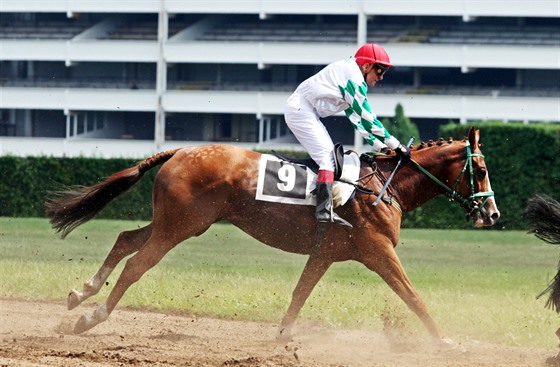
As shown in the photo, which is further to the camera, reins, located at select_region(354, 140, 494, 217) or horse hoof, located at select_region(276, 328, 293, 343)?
horse hoof, located at select_region(276, 328, 293, 343)

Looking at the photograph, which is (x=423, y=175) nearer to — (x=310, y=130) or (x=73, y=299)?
(x=310, y=130)

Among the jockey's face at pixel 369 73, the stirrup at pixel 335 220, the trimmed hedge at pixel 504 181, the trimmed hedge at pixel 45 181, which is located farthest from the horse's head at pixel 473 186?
the trimmed hedge at pixel 45 181

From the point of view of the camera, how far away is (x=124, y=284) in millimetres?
9102

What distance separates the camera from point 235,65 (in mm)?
Result: 54625

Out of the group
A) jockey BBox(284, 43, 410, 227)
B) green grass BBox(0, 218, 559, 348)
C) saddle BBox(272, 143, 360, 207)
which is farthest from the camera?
green grass BBox(0, 218, 559, 348)

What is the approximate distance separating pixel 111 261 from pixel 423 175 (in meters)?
2.78

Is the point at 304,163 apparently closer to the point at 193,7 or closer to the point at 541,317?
the point at 541,317

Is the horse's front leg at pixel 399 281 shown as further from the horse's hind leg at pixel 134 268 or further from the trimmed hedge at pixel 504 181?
the trimmed hedge at pixel 504 181

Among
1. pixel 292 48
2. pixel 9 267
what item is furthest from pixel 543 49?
pixel 9 267

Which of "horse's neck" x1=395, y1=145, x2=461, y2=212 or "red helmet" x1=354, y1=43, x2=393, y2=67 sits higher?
"red helmet" x1=354, y1=43, x2=393, y2=67

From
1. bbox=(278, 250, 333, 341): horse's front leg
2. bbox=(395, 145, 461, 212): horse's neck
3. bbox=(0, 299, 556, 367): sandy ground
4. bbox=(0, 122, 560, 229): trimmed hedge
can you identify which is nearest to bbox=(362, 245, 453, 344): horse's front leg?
bbox=(0, 299, 556, 367): sandy ground

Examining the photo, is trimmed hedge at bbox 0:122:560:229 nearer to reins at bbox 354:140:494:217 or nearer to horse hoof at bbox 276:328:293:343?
reins at bbox 354:140:494:217

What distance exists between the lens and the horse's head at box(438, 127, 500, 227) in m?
9.40

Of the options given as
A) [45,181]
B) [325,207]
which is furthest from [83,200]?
[45,181]
